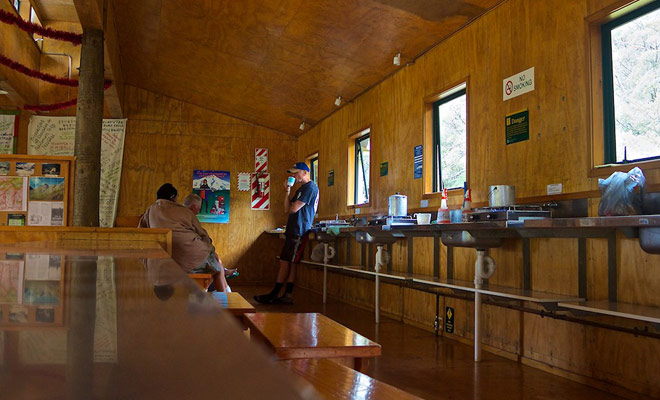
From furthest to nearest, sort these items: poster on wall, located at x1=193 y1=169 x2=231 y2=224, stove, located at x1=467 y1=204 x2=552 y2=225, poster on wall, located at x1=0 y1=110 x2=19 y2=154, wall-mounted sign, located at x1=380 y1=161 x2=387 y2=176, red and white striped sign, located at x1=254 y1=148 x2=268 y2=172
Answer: red and white striped sign, located at x1=254 y1=148 x2=268 y2=172, poster on wall, located at x1=193 y1=169 x2=231 y2=224, poster on wall, located at x1=0 y1=110 x2=19 y2=154, wall-mounted sign, located at x1=380 y1=161 x2=387 y2=176, stove, located at x1=467 y1=204 x2=552 y2=225

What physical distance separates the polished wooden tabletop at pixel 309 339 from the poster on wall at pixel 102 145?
7569 millimetres

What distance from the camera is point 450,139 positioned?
5.02 m

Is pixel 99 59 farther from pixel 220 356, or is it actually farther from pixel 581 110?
pixel 220 356

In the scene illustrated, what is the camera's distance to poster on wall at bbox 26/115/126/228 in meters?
8.60

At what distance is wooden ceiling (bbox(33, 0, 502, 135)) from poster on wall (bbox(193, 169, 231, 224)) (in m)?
1.11

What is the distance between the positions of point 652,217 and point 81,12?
4.57 meters

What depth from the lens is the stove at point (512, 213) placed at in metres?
3.46

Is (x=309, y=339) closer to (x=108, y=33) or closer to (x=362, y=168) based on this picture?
(x=362, y=168)

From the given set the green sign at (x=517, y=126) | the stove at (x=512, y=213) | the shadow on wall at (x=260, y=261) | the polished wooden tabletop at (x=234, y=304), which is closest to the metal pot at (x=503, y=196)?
the stove at (x=512, y=213)

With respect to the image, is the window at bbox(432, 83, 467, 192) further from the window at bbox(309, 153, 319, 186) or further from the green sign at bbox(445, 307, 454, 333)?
the window at bbox(309, 153, 319, 186)

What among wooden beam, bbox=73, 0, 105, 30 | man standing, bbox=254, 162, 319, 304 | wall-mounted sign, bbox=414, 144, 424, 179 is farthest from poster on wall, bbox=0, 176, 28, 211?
man standing, bbox=254, 162, 319, 304

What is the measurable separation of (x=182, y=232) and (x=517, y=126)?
2.75 metres

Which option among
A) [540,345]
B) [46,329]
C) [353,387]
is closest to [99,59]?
[540,345]

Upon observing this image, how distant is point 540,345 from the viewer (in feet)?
12.0
